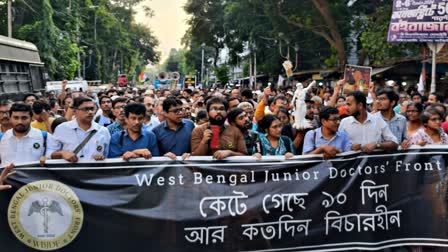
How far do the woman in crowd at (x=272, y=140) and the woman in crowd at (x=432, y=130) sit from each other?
1.37 meters

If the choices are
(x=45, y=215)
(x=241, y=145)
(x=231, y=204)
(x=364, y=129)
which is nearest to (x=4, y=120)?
(x=45, y=215)

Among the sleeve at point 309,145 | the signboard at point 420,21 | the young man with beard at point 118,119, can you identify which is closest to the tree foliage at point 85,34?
the signboard at point 420,21

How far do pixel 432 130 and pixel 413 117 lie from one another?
55cm

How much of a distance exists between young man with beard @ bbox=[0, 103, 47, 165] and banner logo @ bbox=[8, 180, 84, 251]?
62 cm

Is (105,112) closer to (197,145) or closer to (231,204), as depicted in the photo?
(197,145)

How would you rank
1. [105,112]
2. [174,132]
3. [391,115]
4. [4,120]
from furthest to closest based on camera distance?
1. [105,112]
2. [4,120]
3. [391,115]
4. [174,132]

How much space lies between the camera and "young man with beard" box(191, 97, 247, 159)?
541 cm

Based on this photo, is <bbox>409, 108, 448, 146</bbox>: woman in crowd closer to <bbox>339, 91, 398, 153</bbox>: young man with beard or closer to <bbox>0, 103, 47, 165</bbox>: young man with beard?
<bbox>339, 91, 398, 153</bbox>: young man with beard

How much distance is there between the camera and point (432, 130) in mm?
6375

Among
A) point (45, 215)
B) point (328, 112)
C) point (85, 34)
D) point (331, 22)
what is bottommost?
point (45, 215)

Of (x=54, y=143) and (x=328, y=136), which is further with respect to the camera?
(x=328, y=136)

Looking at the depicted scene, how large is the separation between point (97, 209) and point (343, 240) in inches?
82.7

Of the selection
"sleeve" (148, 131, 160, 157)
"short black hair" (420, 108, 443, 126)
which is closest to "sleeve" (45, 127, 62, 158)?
"sleeve" (148, 131, 160, 157)

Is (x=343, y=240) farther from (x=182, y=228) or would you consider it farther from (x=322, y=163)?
(x=182, y=228)
